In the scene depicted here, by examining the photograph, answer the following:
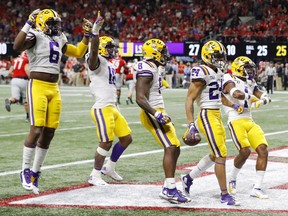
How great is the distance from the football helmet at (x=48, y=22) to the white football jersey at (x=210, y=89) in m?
1.49

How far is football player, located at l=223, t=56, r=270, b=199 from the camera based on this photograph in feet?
22.6

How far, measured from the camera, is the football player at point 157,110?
633 cm

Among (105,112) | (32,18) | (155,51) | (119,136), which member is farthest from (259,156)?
(32,18)

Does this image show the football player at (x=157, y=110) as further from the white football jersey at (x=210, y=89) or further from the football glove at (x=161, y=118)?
Answer: the white football jersey at (x=210, y=89)

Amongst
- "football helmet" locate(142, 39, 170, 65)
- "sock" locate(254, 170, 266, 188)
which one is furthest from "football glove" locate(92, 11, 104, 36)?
"sock" locate(254, 170, 266, 188)

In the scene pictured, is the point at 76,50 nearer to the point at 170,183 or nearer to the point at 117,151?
the point at 117,151

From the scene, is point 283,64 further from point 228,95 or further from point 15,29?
point 228,95

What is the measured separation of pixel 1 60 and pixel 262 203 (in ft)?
113

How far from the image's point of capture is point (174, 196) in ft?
20.6

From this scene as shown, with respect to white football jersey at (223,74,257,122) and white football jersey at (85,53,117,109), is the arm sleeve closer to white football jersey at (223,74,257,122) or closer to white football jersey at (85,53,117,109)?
white football jersey at (85,53,117,109)

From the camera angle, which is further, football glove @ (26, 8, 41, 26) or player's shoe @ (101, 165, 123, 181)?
player's shoe @ (101, 165, 123, 181)

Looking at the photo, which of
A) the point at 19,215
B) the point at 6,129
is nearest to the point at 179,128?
the point at 6,129

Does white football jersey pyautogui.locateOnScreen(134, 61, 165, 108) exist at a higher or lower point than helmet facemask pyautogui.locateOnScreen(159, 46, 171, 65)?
lower

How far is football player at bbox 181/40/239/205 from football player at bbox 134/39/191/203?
26 centimetres
